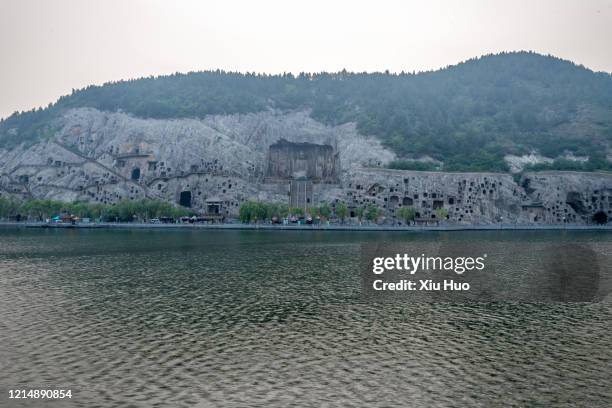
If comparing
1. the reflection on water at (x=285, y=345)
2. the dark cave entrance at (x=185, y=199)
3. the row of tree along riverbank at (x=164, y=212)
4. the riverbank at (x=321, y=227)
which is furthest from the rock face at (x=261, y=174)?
the reflection on water at (x=285, y=345)

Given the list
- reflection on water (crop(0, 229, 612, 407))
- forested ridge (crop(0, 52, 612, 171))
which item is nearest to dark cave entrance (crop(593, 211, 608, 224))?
forested ridge (crop(0, 52, 612, 171))

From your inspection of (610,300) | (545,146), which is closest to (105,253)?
(610,300)

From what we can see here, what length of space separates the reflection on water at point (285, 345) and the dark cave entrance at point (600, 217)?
10712cm

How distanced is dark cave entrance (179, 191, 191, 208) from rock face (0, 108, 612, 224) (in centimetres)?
29

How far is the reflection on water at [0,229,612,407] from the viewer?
1875cm

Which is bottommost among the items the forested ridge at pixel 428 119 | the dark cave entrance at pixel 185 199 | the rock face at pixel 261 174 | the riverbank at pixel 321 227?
the riverbank at pixel 321 227

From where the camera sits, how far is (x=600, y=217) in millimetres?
126500

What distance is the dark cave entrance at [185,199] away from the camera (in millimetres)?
140700

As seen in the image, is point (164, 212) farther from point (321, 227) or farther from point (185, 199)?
point (321, 227)

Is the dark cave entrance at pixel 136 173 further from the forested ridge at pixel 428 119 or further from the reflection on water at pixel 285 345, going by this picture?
the reflection on water at pixel 285 345

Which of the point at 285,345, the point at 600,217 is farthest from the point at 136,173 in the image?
the point at 285,345

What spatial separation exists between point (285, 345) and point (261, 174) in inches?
5116

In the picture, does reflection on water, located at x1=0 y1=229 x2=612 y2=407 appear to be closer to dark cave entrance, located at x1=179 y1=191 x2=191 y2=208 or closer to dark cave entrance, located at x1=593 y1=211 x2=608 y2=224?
dark cave entrance, located at x1=179 y1=191 x2=191 y2=208

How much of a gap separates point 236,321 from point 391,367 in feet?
35.1
